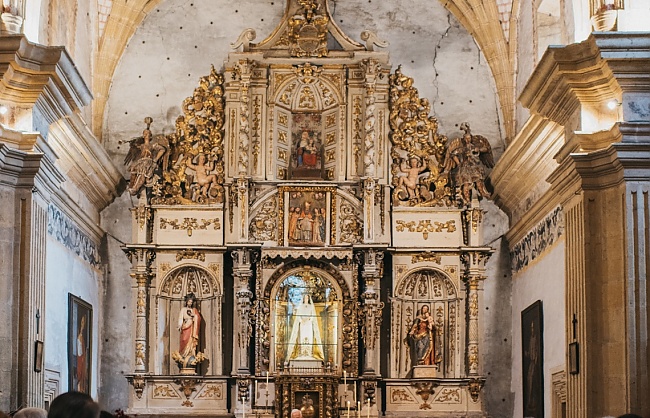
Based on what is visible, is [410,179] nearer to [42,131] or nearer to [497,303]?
[497,303]

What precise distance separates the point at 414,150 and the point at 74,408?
1760 cm

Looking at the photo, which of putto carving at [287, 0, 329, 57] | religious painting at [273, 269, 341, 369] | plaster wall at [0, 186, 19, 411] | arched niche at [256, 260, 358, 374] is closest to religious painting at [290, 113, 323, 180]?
putto carving at [287, 0, 329, 57]

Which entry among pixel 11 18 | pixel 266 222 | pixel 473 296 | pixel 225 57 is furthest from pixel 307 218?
pixel 11 18

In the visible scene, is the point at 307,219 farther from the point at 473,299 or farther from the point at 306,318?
the point at 473,299

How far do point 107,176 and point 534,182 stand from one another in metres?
7.98

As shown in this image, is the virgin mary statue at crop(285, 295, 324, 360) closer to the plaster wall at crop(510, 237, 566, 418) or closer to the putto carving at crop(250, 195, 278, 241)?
the putto carving at crop(250, 195, 278, 241)

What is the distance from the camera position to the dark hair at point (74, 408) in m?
7.27

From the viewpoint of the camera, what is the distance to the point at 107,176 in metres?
23.6

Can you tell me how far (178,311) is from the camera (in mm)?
24188

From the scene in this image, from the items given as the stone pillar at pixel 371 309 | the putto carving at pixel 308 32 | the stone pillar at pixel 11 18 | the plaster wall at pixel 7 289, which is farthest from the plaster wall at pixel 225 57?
the stone pillar at pixel 11 18

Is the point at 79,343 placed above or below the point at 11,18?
below

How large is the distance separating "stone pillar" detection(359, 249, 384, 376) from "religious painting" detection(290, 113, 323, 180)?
1.96 metres

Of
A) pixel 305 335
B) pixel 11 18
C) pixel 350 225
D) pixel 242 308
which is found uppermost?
pixel 11 18

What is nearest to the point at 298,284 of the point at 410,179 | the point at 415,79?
the point at 410,179
